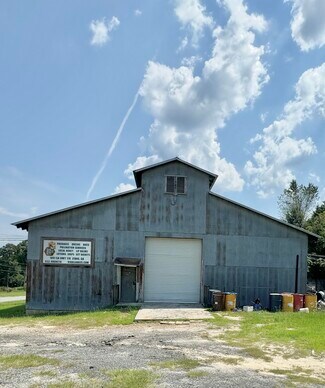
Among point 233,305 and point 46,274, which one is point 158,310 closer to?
point 233,305

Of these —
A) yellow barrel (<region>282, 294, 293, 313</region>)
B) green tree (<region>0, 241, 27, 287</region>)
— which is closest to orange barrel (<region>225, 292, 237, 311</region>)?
yellow barrel (<region>282, 294, 293, 313</region>)

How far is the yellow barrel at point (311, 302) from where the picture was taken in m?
17.6

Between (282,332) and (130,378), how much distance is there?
244 inches

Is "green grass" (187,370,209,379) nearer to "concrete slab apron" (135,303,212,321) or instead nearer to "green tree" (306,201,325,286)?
"concrete slab apron" (135,303,212,321)

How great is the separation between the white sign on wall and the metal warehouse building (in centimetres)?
5

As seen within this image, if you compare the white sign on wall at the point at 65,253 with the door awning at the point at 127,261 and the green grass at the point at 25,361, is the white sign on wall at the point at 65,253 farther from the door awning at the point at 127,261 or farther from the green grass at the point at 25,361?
the green grass at the point at 25,361

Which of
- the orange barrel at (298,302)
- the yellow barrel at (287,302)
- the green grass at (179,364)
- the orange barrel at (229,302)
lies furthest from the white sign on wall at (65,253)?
the green grass at (179,364)

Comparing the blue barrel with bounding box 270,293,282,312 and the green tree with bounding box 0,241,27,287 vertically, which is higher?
the blue barrel with bounding box 270,293,282,312

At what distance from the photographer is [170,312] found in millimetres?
16391

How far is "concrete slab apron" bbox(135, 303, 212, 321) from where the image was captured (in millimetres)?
15109

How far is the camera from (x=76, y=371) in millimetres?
7645

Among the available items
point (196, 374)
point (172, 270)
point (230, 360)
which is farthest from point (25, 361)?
point (172, 270)

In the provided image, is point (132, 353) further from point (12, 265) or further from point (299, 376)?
point (12, 265)

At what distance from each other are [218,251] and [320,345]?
944 cm
